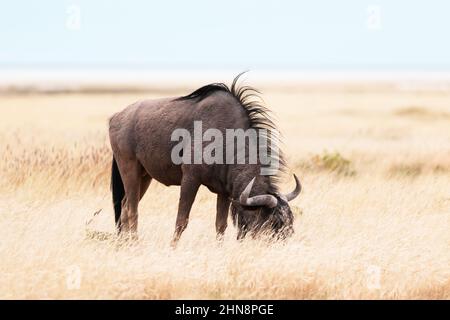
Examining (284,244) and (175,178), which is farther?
(175,178)

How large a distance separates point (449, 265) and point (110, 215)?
4575 millimetres

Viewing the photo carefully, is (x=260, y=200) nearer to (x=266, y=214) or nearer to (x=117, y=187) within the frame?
(x=266, y=214)

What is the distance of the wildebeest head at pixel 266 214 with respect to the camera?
24.1 feet

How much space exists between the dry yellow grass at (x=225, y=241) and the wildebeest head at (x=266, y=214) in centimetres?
20

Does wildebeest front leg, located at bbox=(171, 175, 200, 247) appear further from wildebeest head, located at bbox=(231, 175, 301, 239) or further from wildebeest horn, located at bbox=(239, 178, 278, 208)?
wildebeest horn, located at bbox=(239, 178, 278, 208)

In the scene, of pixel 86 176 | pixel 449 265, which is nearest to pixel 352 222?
pixel 449 265

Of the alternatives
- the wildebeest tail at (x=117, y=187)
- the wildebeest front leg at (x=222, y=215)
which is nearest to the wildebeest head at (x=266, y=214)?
the wildebeest front leg at (x=222, y=215)

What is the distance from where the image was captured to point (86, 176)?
12281mm

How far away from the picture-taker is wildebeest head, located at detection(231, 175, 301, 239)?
7359 millimetres

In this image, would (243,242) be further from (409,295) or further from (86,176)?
(86,176)

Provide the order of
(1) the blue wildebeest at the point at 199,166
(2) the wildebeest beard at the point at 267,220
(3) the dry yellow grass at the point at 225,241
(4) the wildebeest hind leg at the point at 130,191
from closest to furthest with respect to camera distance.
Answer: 1. (3) the dry yellow grass at the point at 225,241
2. (2) the wildebeest beard at the point at 267,220
3. (1) the blue wildebeest at the point at 199,166
4. (4) the wildebeest hind leg at the point at 130,191

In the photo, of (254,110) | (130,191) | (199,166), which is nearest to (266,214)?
(199,166)

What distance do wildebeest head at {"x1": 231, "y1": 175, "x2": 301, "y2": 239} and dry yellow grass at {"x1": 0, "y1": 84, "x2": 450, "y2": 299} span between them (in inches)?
7.7

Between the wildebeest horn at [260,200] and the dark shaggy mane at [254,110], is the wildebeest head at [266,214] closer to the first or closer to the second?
the wildebeest horn at [260,200]
